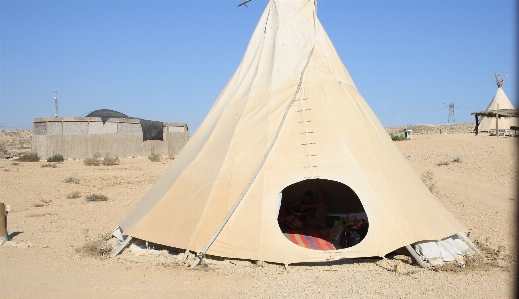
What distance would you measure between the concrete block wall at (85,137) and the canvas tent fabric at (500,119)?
2378 cm

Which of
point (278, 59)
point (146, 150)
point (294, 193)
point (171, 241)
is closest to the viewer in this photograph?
point (171, 241)

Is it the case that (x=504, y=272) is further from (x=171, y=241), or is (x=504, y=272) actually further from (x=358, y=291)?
(x=171, y=241)

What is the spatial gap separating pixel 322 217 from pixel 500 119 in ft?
94.2

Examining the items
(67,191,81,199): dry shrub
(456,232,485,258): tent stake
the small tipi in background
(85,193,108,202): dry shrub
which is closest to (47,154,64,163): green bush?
(67,191,81,199): dry shrub

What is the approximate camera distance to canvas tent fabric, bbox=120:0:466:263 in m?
6.32

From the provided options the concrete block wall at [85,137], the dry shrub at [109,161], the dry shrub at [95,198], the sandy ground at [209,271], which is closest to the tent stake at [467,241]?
the sandy ground at [209,271]

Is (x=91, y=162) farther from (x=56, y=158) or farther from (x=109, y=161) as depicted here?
(x=56, y=158)

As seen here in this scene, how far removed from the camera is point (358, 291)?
5.45 metres

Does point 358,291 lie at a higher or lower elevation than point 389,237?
lower

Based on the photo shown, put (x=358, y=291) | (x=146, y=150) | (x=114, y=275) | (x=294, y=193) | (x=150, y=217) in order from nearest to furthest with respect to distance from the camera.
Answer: (x=358, y=291) < (x=114, y=275) < (x=150, y=217) < (x=294, y=193) < (x=146, y=150)

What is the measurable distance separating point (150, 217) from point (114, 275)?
44.5 inches

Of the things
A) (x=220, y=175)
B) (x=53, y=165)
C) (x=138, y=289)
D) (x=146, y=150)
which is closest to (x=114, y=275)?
(x=138, y=289)

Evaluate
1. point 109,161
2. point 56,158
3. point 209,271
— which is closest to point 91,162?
point 109,161

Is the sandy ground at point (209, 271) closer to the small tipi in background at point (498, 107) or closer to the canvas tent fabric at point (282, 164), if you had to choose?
the canvas tent fabric at point (282, 164)
